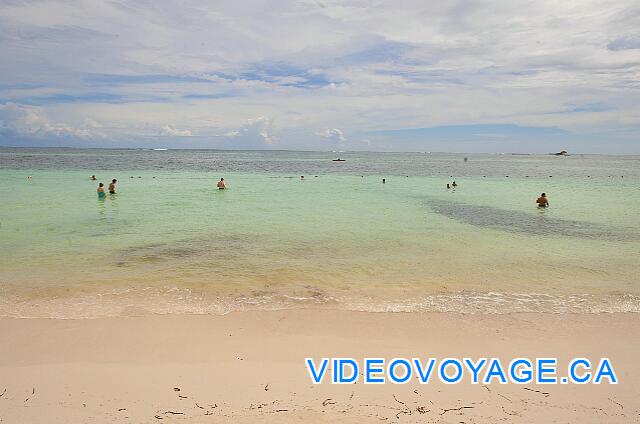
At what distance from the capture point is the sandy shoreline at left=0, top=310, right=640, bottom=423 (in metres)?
5.16

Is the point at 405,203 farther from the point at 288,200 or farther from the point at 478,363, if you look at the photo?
the point at 478,363

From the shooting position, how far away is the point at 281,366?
20.8ft

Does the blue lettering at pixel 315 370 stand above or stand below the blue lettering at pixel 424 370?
below

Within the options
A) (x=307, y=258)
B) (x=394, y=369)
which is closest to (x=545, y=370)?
(x=394, y=369)

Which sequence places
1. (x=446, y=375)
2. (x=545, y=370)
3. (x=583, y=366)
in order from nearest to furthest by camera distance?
(x=446, y=375) < (x=545, y=370) < (x=583, y=366)

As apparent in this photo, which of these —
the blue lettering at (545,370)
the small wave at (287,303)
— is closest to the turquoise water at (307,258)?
the small wave at (287,303)

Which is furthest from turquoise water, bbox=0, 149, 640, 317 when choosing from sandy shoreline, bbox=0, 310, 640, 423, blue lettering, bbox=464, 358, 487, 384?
blue lettering, bbox=464, 358, 487, 384

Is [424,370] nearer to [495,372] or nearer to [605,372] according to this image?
[495,372]

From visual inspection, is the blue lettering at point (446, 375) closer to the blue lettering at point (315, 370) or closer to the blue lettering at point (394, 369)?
the blue lettering at point (394, 369)

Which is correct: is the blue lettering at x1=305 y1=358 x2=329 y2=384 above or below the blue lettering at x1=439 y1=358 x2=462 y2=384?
below

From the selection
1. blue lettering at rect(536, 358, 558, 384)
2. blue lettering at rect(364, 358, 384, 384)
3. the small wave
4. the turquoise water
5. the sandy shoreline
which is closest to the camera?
the sandy shoreline

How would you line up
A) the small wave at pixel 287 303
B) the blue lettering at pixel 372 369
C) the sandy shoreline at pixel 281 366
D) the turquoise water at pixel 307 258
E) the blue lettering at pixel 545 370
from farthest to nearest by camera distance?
the turquoise water at pixel 307 258 → the small wave at pixel 287 303 → the blue lettering at pixel 545 370 → the blue lettering at pixel 372 369 → the sandy shoreline at pixel 281 366

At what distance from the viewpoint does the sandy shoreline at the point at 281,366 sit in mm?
5164

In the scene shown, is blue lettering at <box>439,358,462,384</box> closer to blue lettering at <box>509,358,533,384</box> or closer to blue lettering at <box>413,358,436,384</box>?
blue lettering at <box>413,358,436,384</box>
